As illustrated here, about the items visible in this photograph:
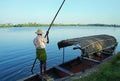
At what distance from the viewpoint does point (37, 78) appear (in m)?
8.49

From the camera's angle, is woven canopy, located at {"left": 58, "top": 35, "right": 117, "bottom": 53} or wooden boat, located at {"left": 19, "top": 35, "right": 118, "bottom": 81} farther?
woven canopy, located at {"left": 58, "top": 35, "right": 117, "bottom": 53}

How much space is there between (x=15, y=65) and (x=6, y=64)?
3.33 ft

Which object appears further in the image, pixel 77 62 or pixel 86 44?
pixel 77 62

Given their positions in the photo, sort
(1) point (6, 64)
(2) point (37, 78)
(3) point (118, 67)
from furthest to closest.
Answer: (1) point (6, 64) → (3) point (118, 67) → (2) point (37, 78)

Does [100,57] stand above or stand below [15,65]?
above

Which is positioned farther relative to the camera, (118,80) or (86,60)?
(86,60)

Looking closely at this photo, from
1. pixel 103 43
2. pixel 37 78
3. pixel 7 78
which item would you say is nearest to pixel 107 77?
pixel 37 78

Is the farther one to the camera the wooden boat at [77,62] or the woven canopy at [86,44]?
the woven canopy at [86,44]

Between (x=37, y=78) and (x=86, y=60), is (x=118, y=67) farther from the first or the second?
(x=37, y=78)

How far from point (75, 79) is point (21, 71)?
6931mm

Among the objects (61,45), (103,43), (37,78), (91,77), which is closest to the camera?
(91,77)

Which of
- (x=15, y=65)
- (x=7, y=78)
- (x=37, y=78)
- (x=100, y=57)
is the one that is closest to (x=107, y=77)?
(x=37, y=78)

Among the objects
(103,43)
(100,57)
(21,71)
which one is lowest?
(21,71)

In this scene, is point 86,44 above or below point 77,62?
above
